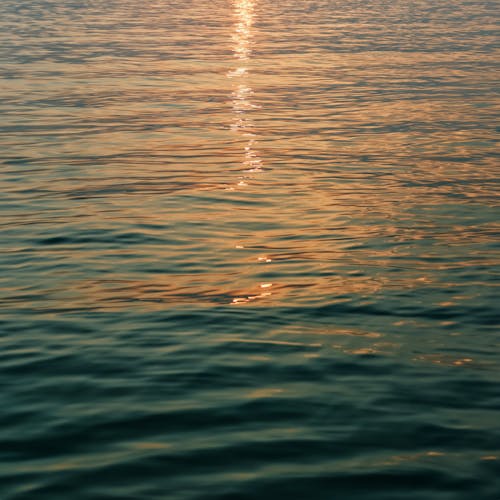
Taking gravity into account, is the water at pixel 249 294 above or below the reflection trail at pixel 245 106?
above

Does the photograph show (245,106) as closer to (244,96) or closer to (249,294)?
(244,96)

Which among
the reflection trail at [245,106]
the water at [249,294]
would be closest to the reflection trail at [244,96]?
the reflection trail at [245,106]

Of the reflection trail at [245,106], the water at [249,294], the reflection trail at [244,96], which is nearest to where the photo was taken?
the water at [249,294]

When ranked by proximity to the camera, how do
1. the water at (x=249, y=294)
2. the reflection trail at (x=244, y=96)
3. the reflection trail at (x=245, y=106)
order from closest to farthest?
the water at (x=249, y=294) → the reflection trail at (x=245, y=106) → the reflection trail at (x=244, y=96)

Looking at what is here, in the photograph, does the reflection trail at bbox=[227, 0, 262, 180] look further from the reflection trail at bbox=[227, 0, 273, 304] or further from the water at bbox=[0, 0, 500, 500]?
the water at bbox=[0, 0, 500, 500]

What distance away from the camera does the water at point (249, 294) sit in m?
7.49

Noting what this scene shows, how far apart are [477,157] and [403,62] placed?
15235mm

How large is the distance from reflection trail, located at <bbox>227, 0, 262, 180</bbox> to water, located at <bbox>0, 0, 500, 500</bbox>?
0.14 m

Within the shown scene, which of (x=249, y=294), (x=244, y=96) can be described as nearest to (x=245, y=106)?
(x=244, y=96)

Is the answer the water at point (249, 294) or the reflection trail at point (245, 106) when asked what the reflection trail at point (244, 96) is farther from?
the water at point (249, 294)

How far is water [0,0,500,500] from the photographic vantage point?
24.6ft

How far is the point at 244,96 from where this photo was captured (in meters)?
27.1

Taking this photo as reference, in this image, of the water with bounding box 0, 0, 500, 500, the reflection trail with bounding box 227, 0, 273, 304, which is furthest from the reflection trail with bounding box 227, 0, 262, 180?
the water with bounding box 0, 0, 500, 500

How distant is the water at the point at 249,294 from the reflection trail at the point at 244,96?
0.14m
